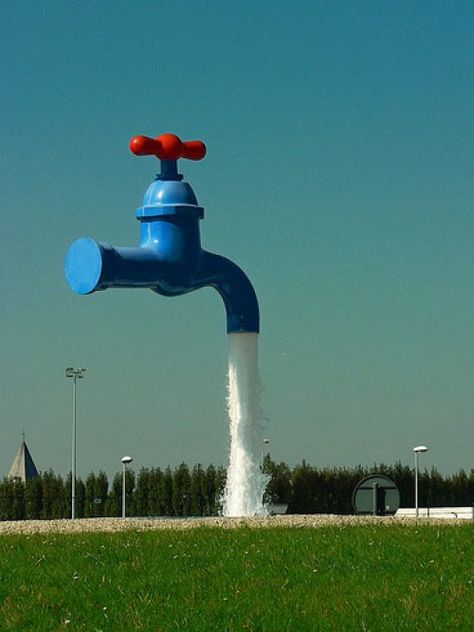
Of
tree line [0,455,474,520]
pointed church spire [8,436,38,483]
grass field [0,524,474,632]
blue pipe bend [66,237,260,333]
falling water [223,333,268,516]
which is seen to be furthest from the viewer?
pointed church spire [8,436,38,483]

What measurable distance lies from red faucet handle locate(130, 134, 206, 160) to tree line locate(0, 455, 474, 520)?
12531 millimetres

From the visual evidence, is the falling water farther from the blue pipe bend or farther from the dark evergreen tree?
the dark evergreen tree

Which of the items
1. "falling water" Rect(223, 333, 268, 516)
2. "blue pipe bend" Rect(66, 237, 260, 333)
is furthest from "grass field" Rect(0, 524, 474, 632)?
"blue pipe bend" Rect(66, 237, 260, 333)

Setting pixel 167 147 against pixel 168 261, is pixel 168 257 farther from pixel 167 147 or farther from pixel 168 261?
pixel 167 147

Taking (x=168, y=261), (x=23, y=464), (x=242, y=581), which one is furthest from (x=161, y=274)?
(x=23, y=464)

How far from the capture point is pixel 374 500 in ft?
80.3

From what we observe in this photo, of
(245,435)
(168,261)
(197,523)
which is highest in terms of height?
(168,261)

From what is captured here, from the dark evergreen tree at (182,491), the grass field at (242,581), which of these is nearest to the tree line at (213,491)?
the dark evergreen tree at (182,491)

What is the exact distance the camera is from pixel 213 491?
37531 mm

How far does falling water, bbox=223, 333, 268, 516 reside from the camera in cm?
2395

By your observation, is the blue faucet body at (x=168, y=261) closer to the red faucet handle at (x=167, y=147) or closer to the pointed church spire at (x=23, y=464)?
the red faucet handle at (x=167, y=147)

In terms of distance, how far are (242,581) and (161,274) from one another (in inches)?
A: 399

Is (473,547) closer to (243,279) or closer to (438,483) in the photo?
(243,279)

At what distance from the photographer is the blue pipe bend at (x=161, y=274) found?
23.0 meters
